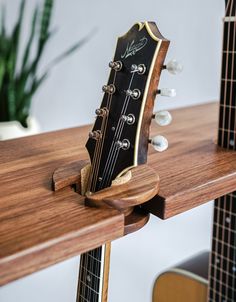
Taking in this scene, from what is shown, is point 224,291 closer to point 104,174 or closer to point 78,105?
point 104,174

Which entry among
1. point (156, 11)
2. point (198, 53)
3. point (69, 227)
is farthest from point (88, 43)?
point (69, 227)

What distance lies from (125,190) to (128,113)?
0.29 feet

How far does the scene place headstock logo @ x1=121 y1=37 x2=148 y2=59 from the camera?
52 cm

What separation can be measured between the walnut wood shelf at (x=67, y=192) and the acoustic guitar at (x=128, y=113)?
0.18 feet

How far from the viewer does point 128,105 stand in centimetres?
53

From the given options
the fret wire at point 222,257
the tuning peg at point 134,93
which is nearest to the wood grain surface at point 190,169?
the tuning peg at point 134,93

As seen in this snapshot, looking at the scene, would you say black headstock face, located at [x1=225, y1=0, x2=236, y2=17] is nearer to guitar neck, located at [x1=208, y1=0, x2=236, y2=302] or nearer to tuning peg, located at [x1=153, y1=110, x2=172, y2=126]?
guitar neck, located at [x1=208, y1=0, x2=236, y2=302]

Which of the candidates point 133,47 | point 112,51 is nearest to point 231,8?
point 133,47

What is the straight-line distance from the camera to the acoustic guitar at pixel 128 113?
513 millimetres

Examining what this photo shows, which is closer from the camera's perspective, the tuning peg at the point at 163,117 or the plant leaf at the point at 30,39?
the tuning peg at the point at 163,117

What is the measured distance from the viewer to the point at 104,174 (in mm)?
560

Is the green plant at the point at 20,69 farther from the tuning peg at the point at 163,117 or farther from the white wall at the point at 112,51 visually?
the tuning peg at the point at 163,117

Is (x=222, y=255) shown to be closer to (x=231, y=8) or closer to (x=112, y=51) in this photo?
(x=231, y=8)

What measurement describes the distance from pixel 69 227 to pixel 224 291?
514mm
